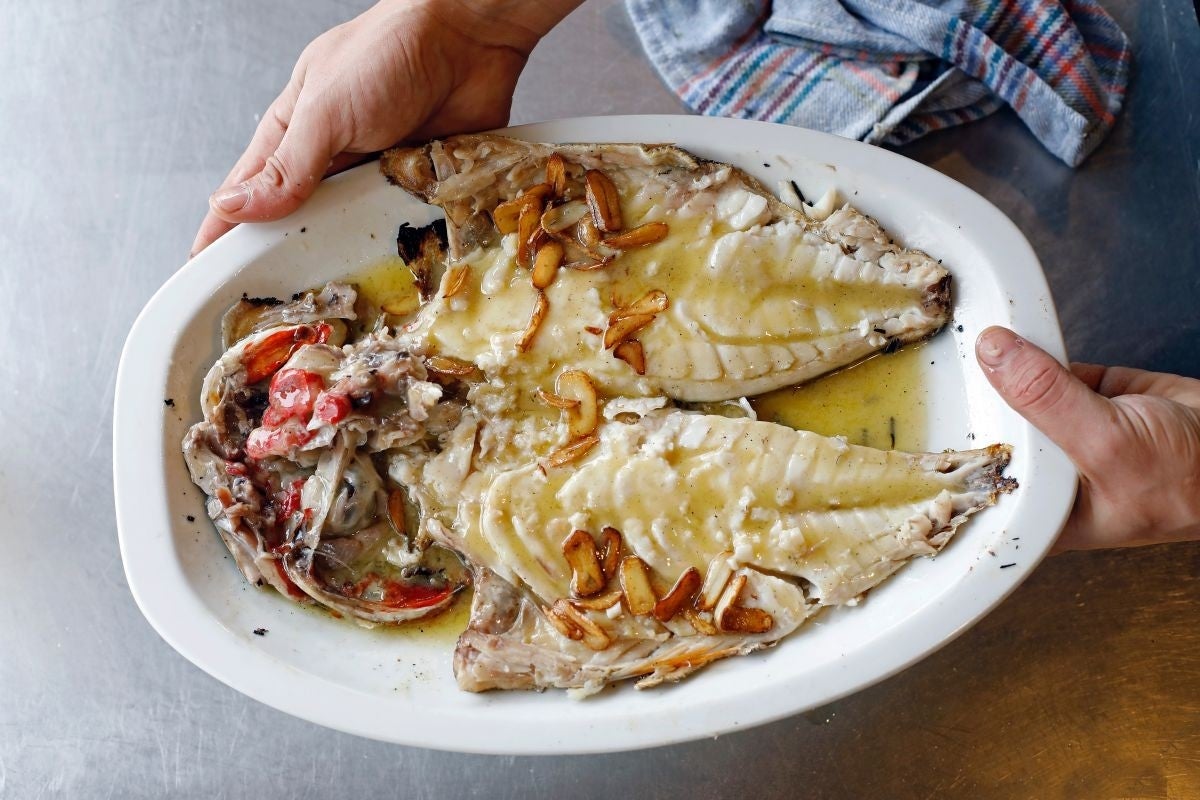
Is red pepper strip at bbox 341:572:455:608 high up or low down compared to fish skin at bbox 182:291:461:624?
down

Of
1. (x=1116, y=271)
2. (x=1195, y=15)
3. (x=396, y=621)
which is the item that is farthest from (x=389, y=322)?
(x=1195, y=15)

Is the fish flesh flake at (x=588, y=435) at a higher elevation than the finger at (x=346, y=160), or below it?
below

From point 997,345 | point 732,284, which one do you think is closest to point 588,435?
point 732,284

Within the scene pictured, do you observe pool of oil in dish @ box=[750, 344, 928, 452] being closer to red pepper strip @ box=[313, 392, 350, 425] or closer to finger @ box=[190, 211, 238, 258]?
red pepper strip @ box=[313, 392, 350, 425]

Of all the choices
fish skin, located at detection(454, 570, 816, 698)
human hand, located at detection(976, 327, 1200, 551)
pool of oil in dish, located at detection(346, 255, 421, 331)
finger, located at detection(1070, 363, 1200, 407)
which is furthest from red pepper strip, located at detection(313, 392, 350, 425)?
finger, located at detection(1070, 363, 1200, 407)

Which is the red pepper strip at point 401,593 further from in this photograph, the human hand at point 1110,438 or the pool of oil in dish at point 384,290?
the human hand at point 1110,438

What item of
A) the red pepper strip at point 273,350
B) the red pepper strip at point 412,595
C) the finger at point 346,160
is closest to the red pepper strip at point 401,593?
the red pepper strip at point 412,595

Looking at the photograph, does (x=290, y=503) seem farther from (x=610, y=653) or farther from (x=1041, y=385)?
(x=1041, y=385)
